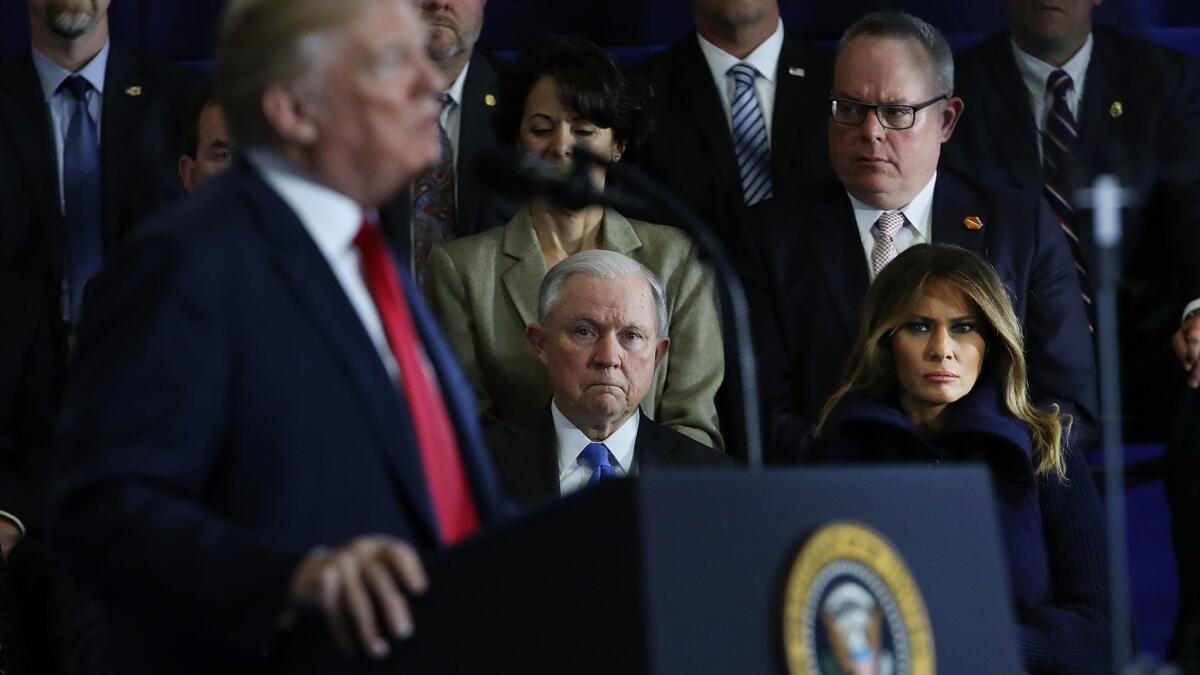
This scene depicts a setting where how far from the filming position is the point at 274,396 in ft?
4.74

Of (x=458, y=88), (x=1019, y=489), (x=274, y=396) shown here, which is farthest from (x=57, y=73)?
(x=274, y=396)

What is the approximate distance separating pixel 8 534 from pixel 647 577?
87.4 inches

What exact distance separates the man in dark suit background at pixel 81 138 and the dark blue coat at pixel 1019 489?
1.53m

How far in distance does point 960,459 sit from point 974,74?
1229mm

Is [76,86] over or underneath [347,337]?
over

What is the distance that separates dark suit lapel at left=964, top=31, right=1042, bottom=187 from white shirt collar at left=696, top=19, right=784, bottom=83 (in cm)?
42

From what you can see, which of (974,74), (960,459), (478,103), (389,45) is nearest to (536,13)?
(478,103)

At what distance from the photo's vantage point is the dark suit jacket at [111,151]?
3811mm

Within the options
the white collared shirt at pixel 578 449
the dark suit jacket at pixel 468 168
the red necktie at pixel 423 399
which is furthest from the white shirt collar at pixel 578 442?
the red necktie at pixel 423 399

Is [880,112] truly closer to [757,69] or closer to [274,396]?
[757,69]

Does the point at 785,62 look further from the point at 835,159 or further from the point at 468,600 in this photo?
the point at 468,600

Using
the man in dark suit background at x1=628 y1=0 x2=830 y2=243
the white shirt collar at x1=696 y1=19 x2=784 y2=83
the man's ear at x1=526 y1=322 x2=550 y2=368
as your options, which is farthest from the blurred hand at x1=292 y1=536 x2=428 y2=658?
the white shirt collar at x1=696 y1=19 x2=784 y2=83

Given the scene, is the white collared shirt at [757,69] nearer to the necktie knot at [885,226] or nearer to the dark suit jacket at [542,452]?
the necktie knot at [885,226]

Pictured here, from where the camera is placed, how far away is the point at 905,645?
1479 millimetres
